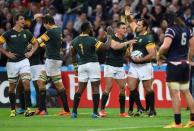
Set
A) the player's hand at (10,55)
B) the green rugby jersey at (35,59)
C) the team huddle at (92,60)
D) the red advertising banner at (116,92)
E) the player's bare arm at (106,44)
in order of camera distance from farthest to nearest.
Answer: the red advertising banner at (116,92) < the green rugby jersey at (35,59) < the player's hand at (10,55) < the team huddle at (92,60) < the player's bare arm at (106,44)

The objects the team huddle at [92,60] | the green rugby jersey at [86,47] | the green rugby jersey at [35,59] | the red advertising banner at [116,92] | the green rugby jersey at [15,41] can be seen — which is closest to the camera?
the green rugby jersey at [86,47]

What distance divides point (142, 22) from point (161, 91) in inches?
197

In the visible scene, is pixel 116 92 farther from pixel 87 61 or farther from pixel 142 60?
pixel 87 61

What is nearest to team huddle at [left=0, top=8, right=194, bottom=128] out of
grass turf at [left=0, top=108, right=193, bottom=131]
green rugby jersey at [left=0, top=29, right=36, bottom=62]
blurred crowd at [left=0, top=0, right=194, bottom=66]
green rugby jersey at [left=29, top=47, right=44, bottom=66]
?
green rugby jersey at [left=0, top=29, right=36, bottom=62]

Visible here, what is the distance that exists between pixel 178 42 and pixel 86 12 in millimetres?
13205

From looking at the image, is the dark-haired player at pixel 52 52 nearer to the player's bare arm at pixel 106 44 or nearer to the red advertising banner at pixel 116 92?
the player's bare arm at pixel 106 44

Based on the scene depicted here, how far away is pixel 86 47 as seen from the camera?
1972cm

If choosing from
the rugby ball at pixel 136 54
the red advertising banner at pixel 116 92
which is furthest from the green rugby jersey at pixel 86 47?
the red advertising banner at pixel 116 92

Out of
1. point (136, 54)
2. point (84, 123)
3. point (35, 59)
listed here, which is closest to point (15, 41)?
point (35, 59)

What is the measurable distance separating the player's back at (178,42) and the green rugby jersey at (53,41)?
4980 mm

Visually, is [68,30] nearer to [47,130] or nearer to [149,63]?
[149,63]

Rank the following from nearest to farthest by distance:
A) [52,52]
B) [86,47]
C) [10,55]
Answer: [86,47] → [10,55] → [52,52]

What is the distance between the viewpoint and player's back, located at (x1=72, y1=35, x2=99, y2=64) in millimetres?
19688

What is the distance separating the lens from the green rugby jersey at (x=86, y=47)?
64.5ft
